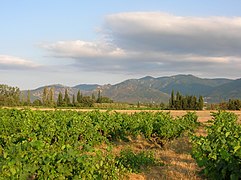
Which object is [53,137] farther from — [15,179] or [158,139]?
[15,179]

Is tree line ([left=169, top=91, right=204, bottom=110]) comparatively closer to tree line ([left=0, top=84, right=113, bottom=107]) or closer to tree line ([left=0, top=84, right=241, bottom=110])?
tree line ([left=0, top=84, right=241, bottom=110])

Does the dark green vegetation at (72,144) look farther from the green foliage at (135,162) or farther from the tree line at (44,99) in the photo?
the tree line at (44,99)

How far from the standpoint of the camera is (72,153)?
6.54 metres

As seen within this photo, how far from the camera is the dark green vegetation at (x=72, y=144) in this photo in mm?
6355

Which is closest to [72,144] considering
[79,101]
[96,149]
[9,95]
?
[96,149]

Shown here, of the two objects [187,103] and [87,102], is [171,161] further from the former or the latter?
[87,102]

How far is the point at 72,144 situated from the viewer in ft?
40.9

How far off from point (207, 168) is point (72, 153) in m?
2.76

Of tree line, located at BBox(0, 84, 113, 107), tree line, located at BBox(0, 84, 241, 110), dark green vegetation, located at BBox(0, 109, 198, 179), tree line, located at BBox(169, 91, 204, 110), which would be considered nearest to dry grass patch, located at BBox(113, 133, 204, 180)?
dark green vegetation, located at BBox(0, 109, 198, 179)

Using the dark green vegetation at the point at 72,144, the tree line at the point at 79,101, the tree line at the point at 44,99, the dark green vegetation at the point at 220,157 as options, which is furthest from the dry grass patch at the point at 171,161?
the tree line at the point at 44,99

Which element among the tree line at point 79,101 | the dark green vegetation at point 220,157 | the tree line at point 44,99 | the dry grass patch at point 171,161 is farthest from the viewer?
the tree line at point 44,99

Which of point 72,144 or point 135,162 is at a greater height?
point 72,144

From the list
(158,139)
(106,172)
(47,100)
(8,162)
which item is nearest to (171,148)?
(158,139)

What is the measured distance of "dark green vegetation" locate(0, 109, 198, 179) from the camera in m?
6.36
